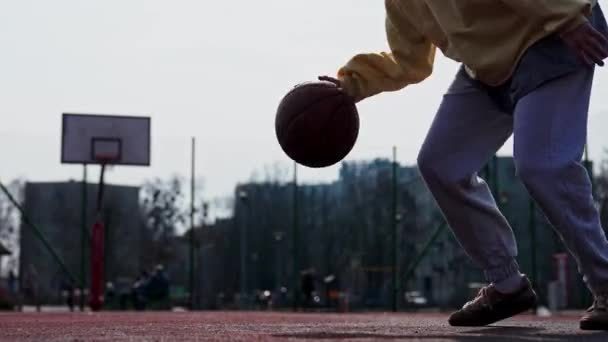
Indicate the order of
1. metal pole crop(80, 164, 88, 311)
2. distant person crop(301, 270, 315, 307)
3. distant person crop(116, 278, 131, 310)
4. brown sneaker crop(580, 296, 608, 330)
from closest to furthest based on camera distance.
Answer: brown sneaker crop(580, 296, 608, 330)
metal pole crop(80, 164, 88, 311)
distant person crop(301, 270, 315, 307)
distant person crop(116, 278, 131, 310)

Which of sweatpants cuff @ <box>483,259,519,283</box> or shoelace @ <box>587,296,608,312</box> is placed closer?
shoelace @ <box>587,296,608,312</box>

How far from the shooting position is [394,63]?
4363 mm

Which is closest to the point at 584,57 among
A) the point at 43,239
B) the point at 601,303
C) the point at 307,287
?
the point at 601,303

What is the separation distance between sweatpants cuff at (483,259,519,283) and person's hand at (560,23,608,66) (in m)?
0.85

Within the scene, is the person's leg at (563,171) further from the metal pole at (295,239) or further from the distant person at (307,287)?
the distant person at (307,287)

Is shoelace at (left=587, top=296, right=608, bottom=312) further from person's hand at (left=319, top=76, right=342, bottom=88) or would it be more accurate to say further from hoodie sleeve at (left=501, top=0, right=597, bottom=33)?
person's hand at (left=319, top=76, right=342, bottom=88)

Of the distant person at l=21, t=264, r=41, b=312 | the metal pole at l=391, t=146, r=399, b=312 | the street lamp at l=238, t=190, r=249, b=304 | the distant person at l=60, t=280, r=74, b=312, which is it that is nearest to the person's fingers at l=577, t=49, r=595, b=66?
the metal pole at l=391, t=146, r=399, b=312

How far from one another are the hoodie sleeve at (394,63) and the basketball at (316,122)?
0.10m

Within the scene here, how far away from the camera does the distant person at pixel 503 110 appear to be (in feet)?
11.7

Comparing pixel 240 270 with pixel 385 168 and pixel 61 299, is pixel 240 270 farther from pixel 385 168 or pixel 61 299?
pixel 385 168

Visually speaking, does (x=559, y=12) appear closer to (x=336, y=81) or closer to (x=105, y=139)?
(x=336, y=81)

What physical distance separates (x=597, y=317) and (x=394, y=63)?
139cm

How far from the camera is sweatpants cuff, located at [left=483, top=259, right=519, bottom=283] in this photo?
13.1 ft

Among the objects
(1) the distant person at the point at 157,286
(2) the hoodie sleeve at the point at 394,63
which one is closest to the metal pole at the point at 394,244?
(1) the distant person at the point at 157,286
